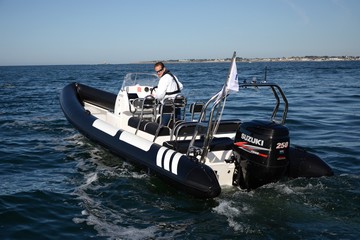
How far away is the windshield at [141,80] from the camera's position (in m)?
7.94

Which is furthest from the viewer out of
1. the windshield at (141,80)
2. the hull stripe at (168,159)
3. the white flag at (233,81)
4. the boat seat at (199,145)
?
the windshield at (141,80)

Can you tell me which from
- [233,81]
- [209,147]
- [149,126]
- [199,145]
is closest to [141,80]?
[149,126]

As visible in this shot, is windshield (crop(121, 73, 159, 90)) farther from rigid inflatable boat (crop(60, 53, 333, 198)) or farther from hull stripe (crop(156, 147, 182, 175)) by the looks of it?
hull stripe (crop(156, 147, 182, 175))

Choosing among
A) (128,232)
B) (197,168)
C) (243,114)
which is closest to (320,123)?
(243,114)

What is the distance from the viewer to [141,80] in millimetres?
7996

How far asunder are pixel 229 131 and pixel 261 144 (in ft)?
5.19

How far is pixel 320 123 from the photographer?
33.2ft

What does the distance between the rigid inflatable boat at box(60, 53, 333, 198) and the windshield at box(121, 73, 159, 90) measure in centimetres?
63

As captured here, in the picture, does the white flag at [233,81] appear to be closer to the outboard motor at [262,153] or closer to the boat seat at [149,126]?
the outboard motor at [262,153]

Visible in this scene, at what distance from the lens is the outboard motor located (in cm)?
451

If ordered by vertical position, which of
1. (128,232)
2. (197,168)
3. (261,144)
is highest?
(261,144)

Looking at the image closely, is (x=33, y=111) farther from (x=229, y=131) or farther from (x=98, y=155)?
(x=229, y=131)

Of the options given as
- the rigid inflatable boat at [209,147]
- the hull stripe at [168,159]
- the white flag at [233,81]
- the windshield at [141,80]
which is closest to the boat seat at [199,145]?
the rigid inflatable boat at [209,147]

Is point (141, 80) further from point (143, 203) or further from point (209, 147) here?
point (143, 203)
